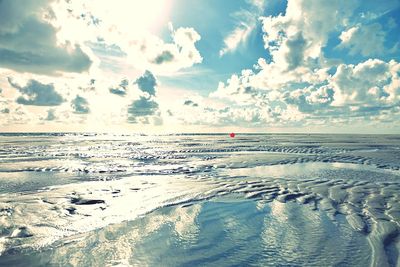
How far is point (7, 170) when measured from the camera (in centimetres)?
2431

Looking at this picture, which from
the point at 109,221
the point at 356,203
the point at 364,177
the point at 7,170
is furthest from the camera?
the point at 7,170

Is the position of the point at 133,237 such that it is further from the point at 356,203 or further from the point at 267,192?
the point at 356,203

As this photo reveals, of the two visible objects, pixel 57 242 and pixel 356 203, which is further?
pixel 356 203

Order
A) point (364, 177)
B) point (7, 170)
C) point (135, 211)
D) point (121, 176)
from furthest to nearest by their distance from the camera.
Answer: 1. point (7, 170)
2. point (121, 176)
3. point (364, 177)
4. point (135, 211)

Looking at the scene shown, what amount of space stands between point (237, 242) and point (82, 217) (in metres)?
6.04

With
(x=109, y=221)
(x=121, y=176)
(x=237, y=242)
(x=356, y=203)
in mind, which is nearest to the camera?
(x=237, y=242)

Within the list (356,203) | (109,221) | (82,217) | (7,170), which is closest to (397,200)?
(356,203)

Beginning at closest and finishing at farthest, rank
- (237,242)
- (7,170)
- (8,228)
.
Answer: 1. (237,242)
2. (8,228)
3. (7,170)

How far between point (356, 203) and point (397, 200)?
217cm

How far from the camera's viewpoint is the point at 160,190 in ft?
51.8

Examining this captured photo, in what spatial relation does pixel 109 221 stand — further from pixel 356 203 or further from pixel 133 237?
pixel 356 203

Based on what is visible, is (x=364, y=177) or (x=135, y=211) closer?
(x=135, y=211)

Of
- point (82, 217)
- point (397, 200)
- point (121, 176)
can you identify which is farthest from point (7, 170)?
point (397, 200)

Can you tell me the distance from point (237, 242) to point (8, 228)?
750 centimetres
